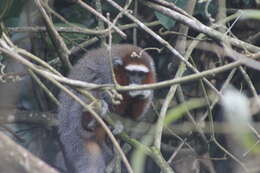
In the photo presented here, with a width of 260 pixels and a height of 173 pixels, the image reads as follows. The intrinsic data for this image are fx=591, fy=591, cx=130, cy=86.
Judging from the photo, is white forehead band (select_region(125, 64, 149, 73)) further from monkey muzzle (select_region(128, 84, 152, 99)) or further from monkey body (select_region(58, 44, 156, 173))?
monkey muzzle (select_region(128, 84, 152, 99))

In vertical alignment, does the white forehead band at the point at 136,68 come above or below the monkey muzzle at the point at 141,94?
above

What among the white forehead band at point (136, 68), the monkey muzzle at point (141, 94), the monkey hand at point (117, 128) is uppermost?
the white forehead band at point (136, 68)

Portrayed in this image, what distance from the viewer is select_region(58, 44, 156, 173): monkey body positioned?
4168 millimetres

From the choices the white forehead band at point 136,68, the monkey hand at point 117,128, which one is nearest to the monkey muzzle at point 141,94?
the white forehead band at point 136,68

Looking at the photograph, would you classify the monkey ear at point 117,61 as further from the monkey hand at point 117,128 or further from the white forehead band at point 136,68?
the monkey hand at point 117,128

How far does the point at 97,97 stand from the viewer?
13.5 feet

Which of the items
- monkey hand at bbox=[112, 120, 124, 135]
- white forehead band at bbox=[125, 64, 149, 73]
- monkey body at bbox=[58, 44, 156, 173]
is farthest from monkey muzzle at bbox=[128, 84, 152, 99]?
monkey hand at bbox=[112, 120, 124, 135]

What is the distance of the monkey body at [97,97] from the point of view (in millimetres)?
4168

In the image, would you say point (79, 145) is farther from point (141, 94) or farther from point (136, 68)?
point (136, 68)

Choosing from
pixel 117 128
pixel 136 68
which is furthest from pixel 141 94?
pixel 117 128

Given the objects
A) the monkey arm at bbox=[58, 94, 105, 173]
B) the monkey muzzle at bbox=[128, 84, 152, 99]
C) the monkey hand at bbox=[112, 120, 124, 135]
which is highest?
the monkey hand at bbox=[112, 120, 124, 135]

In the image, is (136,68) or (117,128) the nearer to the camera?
(117,128)

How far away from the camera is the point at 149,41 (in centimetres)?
497

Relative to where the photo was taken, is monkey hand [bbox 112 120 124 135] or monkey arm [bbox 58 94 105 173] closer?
monkey hand [bbox 112 120 124 135]
